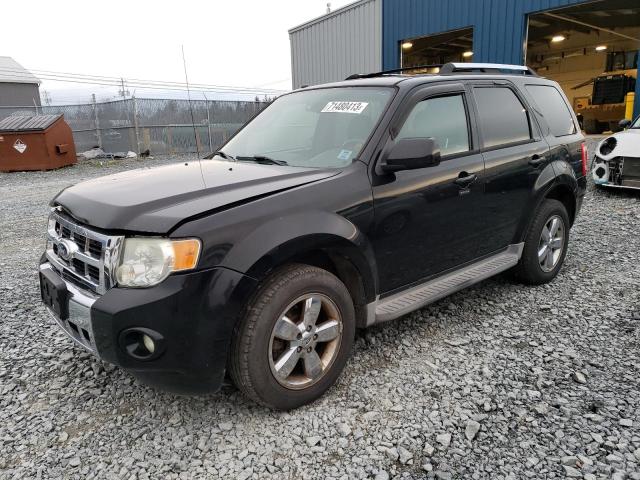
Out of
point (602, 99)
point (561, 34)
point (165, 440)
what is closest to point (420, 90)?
point (165, 440)

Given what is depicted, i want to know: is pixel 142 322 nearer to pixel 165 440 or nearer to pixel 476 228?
pixel 165 440

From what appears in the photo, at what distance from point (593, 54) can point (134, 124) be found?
22969 millimetres

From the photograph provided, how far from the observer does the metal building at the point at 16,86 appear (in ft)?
91.9

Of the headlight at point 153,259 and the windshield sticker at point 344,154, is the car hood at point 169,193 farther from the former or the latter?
the windshield sticker at point 344,154

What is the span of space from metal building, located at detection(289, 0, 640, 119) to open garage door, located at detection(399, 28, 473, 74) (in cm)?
4

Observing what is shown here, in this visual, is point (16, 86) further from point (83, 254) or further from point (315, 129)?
point (83, 254)

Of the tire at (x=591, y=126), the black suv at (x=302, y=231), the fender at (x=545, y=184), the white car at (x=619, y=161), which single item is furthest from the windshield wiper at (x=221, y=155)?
the tire at (x=591, y=126)

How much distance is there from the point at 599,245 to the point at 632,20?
18.7m

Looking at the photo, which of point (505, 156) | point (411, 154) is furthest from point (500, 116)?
point (411, 154)

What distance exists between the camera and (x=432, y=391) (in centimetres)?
268

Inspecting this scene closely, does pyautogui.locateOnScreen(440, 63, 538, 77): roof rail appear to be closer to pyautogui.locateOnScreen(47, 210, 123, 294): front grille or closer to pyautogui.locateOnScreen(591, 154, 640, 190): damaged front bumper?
pyautogui.locateOnScreen(47, 210, 123, 294): front grille

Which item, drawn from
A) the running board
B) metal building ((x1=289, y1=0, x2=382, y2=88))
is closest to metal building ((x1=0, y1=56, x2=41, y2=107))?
metal building ((x1=289, y1=0, x2=382, y2=88))

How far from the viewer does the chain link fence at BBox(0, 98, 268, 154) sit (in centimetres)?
1720

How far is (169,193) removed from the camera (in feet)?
7.92
